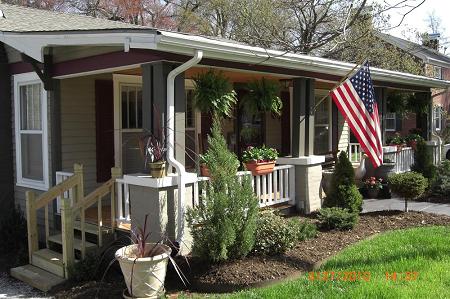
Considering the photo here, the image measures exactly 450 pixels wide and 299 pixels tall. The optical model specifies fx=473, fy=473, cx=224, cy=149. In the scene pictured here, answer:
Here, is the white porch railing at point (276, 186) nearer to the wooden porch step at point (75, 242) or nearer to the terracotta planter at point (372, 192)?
the wooden porch step at point (75, 242)

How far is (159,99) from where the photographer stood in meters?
5.88

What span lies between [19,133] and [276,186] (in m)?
4.59

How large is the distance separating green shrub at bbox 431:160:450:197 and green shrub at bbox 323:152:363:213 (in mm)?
3284

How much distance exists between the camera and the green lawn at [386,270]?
4.55 metres

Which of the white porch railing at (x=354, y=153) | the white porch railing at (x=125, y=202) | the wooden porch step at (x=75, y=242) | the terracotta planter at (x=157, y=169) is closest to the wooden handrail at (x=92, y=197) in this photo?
the white porch railing at (x=125, y=202)

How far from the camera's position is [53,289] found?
5707mm

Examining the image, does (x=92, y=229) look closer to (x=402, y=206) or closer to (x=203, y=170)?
(x=203, y=170)

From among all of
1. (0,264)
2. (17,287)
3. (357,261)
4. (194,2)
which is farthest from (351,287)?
(194,2)

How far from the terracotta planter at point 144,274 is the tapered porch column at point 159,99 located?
5.30 feet

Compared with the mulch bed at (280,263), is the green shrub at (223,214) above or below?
above

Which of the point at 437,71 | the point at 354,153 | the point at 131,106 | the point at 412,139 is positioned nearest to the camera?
the point at 131,106

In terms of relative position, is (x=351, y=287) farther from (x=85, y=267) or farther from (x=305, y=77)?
(x=305, y=77)

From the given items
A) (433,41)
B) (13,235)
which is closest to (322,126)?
(13,235)

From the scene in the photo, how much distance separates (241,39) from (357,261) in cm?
1640
